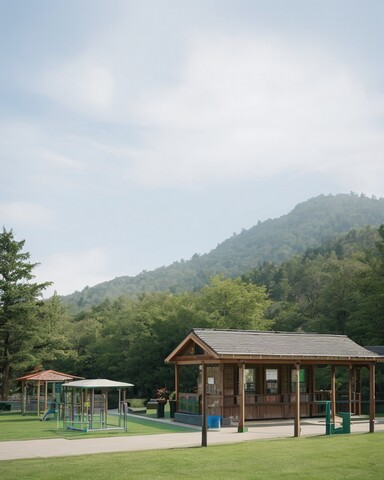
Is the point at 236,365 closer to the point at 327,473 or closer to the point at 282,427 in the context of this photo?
the point at 282,427

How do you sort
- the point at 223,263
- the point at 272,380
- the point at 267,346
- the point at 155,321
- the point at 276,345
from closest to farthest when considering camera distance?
the point at 267,346
the point at 276,345
the point at 272,380
the point at 155,321
the point at 223,263

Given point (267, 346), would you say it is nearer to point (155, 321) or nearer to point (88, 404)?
point (88, 404)

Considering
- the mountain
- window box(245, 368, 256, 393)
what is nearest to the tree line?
window box(245, 368, 256, 393)

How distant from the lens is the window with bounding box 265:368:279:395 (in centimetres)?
2947

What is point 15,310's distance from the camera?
44.4 metres

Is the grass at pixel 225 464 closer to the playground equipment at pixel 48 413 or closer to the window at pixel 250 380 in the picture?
the window at pixel 250 380

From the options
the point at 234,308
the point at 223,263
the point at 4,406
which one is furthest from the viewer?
the point at 223,263

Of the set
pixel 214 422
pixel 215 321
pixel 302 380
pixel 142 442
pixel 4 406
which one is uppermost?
pixel 215 321

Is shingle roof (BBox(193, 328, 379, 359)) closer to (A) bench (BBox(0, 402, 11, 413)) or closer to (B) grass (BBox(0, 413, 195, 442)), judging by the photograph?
(B) grass (BBox(0, 413, 195, 442))

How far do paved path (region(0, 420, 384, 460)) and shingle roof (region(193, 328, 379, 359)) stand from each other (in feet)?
9.79

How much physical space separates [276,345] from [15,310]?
23.0 m

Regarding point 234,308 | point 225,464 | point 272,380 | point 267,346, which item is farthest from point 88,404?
point 234,308

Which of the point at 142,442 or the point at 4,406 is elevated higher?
the point at 142,442

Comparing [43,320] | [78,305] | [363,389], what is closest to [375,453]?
[363,389]
